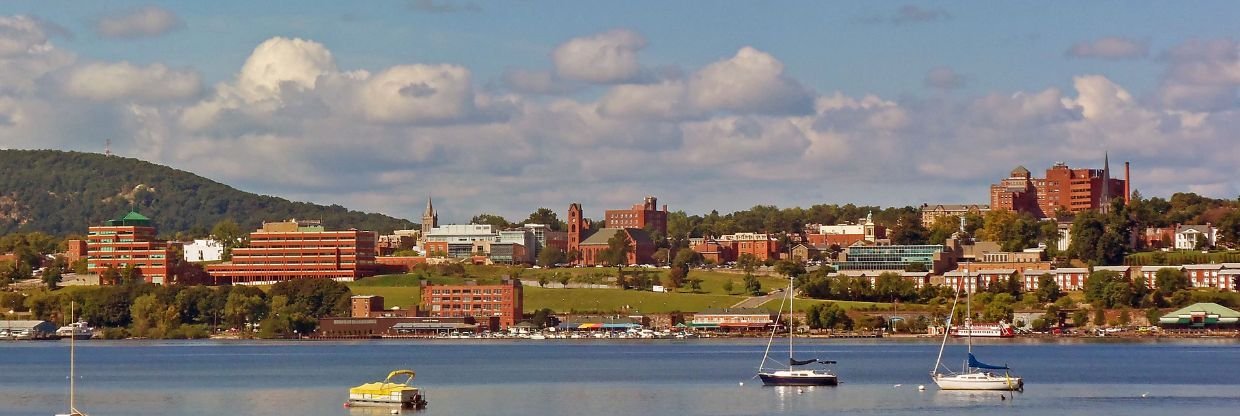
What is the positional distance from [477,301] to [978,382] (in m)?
113

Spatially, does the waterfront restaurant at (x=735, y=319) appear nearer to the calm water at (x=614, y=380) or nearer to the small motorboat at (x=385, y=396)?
the calm water at (x=614, y=380)

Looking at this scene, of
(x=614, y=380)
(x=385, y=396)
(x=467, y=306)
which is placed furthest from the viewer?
(x=467, y=306)

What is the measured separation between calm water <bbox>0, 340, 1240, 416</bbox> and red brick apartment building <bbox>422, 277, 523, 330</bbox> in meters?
33.9

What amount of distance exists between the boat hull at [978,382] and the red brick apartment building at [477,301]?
10775 centimetres

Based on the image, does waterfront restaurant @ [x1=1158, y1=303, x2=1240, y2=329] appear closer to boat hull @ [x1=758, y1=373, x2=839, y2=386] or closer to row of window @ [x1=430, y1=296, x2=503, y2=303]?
row of window @ [x1=430, y1=296, x2=503, y2=303]

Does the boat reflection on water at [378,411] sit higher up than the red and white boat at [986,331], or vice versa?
the red and white boat at [986,331]

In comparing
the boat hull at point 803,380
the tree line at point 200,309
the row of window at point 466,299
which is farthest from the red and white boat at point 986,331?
the boat hull at point 803,380

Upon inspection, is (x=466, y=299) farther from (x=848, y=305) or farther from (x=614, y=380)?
(x=614, y=380)

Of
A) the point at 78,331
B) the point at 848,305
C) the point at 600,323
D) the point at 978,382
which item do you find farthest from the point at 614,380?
the point at 78,331

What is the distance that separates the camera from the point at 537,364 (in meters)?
122

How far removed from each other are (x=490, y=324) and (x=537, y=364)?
7004cm

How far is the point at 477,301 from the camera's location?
7687 inches

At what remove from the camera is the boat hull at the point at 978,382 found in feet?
282

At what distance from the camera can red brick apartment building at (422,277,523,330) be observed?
19275 centimetres
